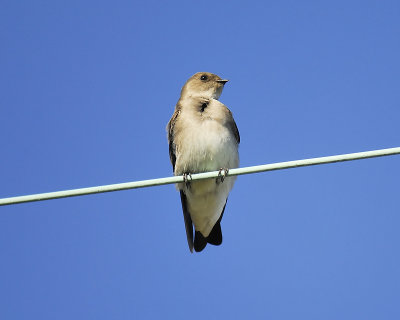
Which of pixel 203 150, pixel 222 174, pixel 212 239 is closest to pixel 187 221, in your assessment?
pixel 212 239

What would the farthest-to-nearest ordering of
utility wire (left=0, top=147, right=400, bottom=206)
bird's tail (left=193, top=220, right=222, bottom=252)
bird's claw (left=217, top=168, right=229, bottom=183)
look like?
1. bird's tail (left=193, top=220, right=222, bottom=252)
2. bird's claw (left=217, top=168, right=229, bottom=183)
3. utility wire (left=0, top=147, right=400, bottom=206)

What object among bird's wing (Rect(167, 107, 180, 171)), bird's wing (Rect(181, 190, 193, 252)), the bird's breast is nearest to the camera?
the bird's breast

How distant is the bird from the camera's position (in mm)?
8680

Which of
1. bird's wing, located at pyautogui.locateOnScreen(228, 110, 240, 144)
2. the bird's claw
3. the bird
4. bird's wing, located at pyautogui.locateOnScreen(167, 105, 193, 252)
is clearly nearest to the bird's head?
the bird

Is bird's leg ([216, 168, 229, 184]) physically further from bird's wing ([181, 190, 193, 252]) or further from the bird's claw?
bird's wing ([181, 190, 193, 252])

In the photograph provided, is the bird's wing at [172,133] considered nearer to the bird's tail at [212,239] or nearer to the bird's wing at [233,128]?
the bird's wing at [233,128]

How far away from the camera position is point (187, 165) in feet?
28.8

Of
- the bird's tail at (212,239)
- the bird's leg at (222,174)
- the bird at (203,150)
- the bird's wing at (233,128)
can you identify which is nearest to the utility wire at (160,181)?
the bird's leg at (222,174)

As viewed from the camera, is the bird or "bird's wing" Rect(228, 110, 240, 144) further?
"bird's wing" Rect(228, 110, 240, 144)

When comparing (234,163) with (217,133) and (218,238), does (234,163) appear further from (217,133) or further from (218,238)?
(218,238)

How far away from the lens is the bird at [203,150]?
8680mm

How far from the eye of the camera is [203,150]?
8641 mm

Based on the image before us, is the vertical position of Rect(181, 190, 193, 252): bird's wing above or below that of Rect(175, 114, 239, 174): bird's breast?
below

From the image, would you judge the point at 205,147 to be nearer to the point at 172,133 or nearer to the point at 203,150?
the point at 203,150
